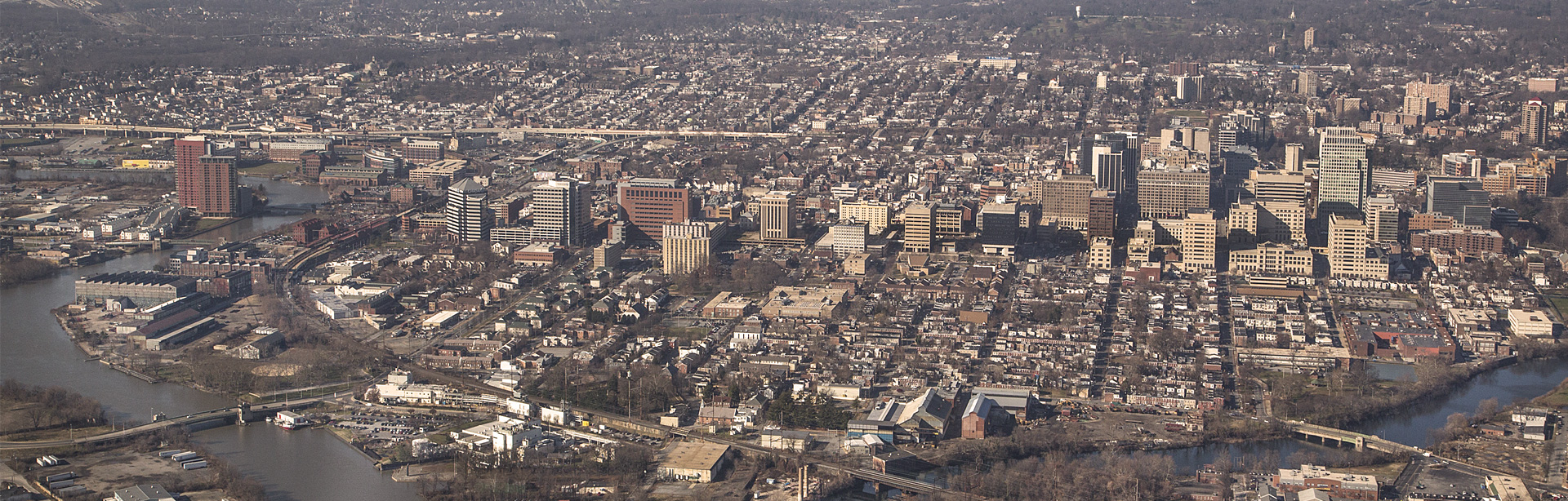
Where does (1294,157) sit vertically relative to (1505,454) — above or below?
above

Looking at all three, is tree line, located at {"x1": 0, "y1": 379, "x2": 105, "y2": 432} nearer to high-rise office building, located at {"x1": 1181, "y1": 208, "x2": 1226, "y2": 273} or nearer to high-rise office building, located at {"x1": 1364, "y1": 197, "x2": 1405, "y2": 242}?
high-rise office building, located at {"x1": 1181, "y1": 208, "x2": 1226, "y2": 273}

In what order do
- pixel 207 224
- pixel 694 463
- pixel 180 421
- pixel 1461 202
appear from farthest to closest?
1. pixel 207 224
2. pixel 1461 202
3. pixel 180 421
4. pixel 694 463

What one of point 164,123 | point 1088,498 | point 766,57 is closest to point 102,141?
point 164,123

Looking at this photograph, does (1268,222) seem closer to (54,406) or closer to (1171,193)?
(1171,193)

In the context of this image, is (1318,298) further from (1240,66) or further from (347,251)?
(1240,66)

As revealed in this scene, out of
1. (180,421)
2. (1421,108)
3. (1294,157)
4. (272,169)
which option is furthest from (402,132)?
(180,421)

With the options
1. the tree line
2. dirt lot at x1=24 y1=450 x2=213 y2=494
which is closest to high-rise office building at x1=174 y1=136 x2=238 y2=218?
the tree line

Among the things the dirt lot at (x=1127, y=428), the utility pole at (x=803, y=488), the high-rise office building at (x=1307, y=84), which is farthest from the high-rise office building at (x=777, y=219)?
the high-rise office building at (x=1307, y=84)

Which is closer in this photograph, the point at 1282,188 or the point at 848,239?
the point at 848,239
